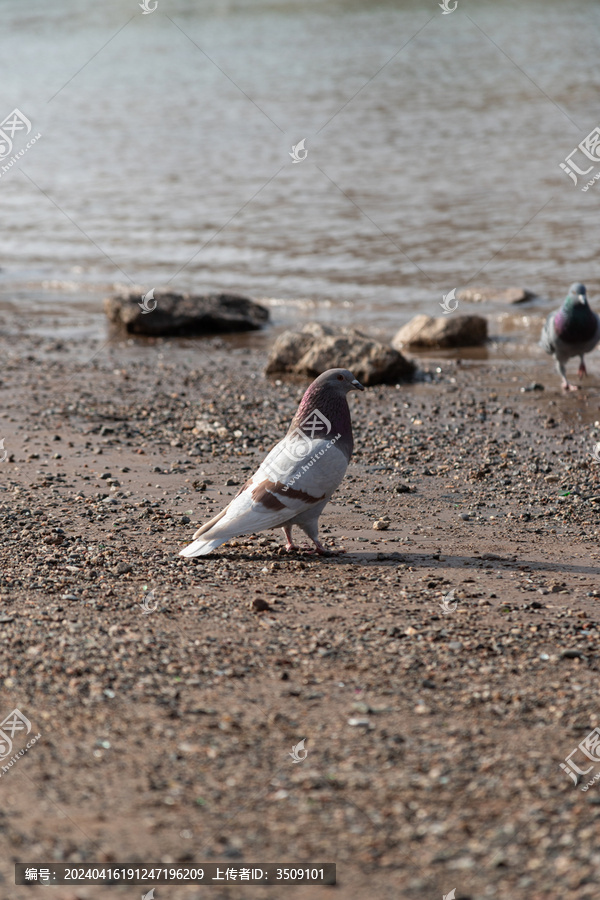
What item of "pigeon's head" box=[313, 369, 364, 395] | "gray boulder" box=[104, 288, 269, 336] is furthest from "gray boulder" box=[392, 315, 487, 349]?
"pigeon's head" box=[313, 369, 364, 395]

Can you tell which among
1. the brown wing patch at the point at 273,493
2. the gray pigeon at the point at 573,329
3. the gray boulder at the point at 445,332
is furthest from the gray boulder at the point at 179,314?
the brown wing patch at the point at 273,493

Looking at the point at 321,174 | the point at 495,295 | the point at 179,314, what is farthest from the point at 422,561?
the point at 321,174

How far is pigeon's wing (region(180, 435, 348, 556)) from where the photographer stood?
5391 millimetres

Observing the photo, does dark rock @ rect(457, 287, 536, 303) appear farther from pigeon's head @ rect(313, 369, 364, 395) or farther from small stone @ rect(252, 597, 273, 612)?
small stone @ rect(252, 597, 273, 612)

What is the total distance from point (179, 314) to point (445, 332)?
337cm

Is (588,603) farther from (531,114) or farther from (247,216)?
(531,114)

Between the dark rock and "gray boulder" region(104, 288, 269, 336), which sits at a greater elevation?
the dark rock

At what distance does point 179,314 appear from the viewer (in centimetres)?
1199

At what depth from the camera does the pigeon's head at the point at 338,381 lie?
5.84 meters

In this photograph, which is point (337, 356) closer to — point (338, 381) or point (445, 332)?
point (445, 332)

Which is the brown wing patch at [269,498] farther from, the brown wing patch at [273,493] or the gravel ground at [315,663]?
the gravel ground at [315,663]

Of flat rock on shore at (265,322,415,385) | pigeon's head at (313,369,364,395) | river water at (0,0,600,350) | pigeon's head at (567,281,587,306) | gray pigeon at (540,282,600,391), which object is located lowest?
river water at (0,0,600,350)

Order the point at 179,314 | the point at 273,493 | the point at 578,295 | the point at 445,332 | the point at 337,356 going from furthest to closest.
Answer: the point at 179,314
the point at 445,332
the point at 337,356
the point at 578,295
the point at 273,493

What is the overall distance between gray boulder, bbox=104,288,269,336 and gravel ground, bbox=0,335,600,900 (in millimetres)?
4008
